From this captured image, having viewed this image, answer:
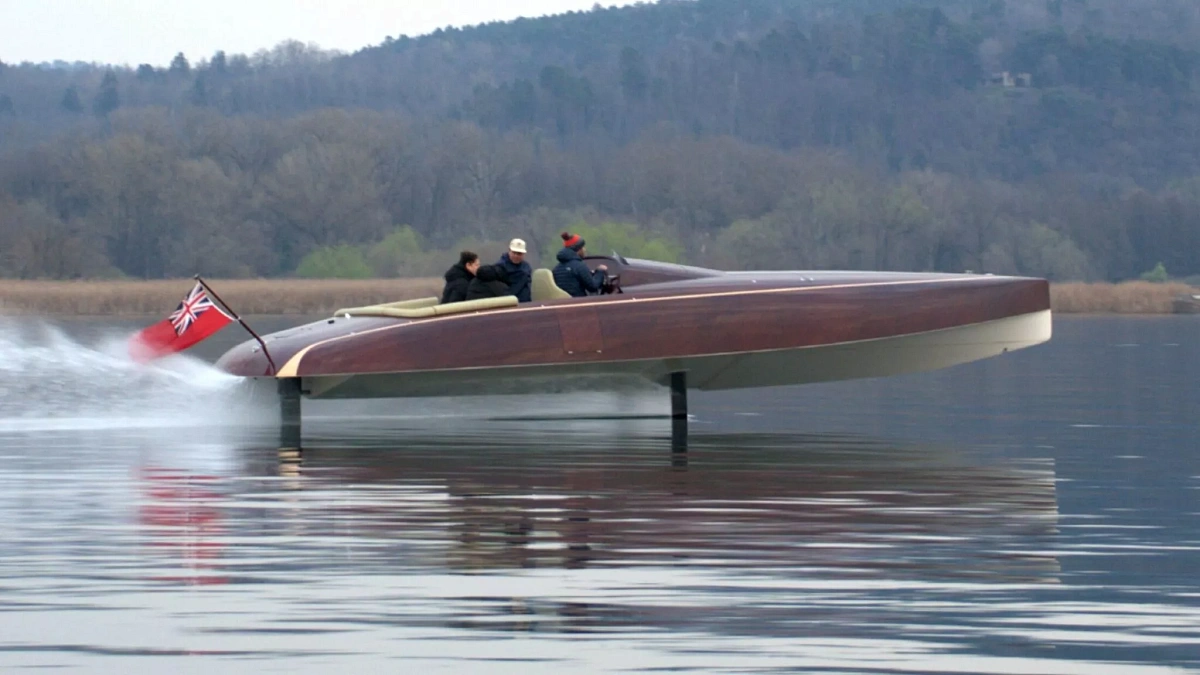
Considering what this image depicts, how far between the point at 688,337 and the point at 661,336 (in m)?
0.23

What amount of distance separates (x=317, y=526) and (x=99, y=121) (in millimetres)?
176511

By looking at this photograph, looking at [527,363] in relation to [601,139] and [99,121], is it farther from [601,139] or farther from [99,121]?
[99,121]

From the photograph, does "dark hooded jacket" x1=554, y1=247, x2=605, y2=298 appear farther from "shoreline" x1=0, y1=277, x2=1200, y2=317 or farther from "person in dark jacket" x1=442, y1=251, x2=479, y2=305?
"shoreline" x1=0, y1=277, x2=1200, y2=317

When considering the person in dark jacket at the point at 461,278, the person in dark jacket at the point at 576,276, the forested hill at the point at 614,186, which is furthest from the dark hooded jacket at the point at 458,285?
the forested hill at the point at 614,186

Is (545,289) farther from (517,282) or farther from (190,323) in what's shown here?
(190,323)

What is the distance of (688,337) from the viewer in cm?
1736

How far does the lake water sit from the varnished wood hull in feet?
1.75

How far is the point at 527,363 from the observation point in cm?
1706

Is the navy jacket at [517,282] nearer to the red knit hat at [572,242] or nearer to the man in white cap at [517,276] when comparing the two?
the man in white cap at [517,276]

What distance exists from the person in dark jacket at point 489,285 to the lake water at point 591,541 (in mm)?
1194

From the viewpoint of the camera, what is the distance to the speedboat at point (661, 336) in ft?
55.9

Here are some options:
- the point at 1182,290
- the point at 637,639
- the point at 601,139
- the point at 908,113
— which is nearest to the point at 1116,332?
the point at 1182,290

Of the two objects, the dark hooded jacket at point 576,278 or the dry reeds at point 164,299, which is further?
the dry reeds at point 164,299

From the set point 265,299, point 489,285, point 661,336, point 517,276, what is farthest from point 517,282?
point 265,299
